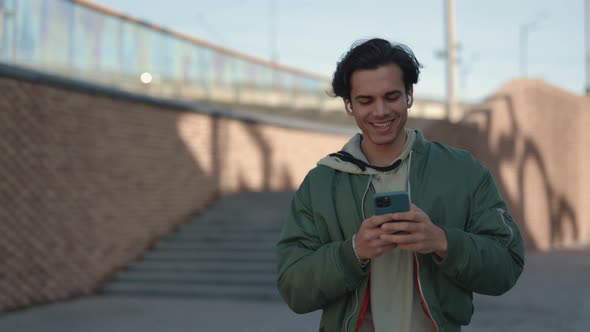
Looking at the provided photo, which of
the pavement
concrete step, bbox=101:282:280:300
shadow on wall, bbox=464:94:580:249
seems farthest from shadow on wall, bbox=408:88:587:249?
concrete step, bbox=101:282:280:300

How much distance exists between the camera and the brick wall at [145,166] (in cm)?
877

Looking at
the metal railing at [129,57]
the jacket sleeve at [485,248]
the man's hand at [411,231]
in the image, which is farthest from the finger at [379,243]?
the metal railing at [129,57]

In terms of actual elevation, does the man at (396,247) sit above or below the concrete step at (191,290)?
above

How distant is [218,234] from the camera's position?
11594 millimetres

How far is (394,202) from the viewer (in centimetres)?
159

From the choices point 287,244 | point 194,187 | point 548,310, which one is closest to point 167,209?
point 194,187

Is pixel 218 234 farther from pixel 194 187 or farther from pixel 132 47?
pixel 132 47

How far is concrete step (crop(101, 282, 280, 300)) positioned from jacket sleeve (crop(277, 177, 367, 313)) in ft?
24.1

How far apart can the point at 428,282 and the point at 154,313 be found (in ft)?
22.5

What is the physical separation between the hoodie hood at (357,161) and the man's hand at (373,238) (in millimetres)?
273

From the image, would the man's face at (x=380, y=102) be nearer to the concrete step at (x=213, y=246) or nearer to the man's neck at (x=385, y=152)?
the man's neck at (x=385, y=152)

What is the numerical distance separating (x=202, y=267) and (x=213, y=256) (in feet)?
1.49

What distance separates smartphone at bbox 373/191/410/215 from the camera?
158 centimetres

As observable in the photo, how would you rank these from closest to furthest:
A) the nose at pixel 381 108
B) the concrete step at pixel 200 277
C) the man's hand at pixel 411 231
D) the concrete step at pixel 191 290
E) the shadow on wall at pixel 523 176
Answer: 1. the man's hand at pixel 411 231
2. the nose at pixel 381 108
3. the concrete step at pixel 191 290
4. the concrete step at pixel 200 277
5. the shadow on wall at pixel 523 176
